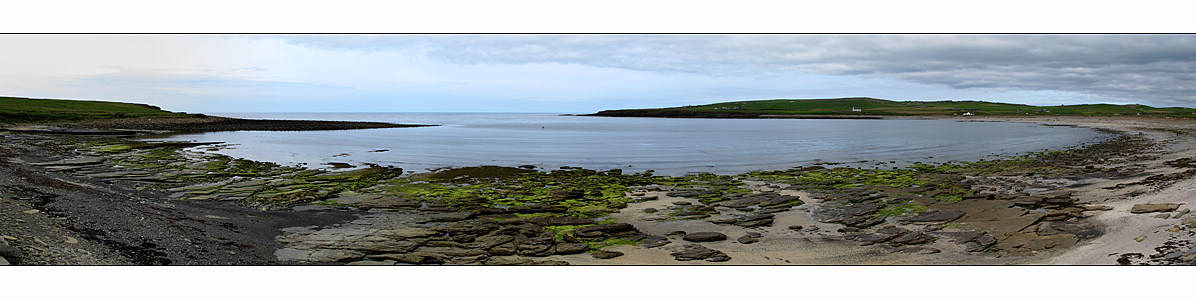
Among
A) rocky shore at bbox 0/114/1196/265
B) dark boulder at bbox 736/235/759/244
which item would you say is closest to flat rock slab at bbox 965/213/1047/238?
rocky shore at bbox 0/114/1196/265

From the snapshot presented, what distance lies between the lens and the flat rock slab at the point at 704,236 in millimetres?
11969

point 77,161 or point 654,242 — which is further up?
point 77,161

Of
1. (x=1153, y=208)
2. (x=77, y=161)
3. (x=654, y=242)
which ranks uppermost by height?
(x=77, y=161)

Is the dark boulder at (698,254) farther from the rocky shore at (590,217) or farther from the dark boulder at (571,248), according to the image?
the dark boulder at (571,248)

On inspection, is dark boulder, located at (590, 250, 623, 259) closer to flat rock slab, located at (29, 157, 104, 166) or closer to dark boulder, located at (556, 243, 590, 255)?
dark boulder, located at (556, 243, 590, 255)

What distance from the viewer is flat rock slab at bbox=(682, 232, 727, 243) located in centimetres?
1197

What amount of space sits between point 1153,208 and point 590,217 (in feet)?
40.9

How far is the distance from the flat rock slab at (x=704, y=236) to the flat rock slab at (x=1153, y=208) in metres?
8.87

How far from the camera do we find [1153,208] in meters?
Answer: 11.8

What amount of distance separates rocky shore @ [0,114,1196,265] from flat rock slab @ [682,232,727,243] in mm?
43

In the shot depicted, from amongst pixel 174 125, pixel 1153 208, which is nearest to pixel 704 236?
pixel 1153 208

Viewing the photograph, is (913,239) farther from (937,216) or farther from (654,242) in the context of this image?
(654,242)

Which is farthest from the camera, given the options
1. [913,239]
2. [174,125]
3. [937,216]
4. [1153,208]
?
[174,125]

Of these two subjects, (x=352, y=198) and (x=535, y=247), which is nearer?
(x=535, y=247)
